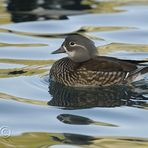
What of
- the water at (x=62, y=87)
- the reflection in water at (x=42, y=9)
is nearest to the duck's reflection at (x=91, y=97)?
the water at (x=62, y=87)

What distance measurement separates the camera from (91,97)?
9531mm

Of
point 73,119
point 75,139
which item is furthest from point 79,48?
point 75,139

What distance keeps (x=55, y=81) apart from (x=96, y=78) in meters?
0.64

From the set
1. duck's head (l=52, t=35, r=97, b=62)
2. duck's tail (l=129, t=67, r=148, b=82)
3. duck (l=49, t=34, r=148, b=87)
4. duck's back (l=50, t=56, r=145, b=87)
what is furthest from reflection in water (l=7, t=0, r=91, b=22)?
duck's tail (l=129, t=67, r=148, b=82)

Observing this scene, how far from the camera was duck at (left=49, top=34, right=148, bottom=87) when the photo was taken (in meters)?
10.1

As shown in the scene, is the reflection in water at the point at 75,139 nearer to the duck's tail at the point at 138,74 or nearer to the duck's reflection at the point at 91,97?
the duck's reflection at the point at 91,97

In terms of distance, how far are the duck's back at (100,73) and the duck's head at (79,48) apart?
0.13m

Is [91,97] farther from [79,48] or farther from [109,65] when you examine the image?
[79,48]

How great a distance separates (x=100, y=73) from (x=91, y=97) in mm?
652

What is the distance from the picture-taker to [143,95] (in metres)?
9.51

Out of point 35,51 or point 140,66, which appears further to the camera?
point 35,51

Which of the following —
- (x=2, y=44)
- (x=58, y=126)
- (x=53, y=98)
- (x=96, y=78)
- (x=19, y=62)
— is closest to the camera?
(x=58, y=126)

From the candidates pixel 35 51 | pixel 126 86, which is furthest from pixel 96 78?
pixel 35 51

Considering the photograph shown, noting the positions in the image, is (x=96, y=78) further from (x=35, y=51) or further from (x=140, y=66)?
(x=35, y=51)
